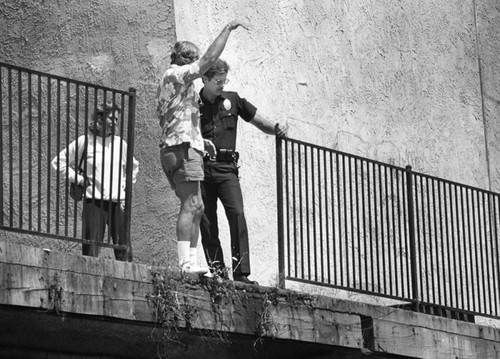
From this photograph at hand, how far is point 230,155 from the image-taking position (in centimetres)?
1280

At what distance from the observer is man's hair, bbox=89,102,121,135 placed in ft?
39.5

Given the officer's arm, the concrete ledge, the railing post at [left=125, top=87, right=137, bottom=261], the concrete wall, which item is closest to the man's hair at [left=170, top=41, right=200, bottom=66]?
the railing post at [left=125, top=87, right=137, bottom=261]

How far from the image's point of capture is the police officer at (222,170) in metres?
12.6

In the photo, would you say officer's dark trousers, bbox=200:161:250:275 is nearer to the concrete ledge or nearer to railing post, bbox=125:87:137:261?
the concrete ledge

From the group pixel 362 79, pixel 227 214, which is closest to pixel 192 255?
pixel 227 214

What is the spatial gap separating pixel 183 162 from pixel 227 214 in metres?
0.91

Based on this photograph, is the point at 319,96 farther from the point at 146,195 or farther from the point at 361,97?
the point at 146,195

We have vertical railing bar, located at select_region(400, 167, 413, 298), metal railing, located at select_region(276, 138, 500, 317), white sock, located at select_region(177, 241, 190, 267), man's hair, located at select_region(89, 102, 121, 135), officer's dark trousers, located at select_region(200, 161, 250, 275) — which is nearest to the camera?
white sock, located at select_region(177, 241, 190, 267)

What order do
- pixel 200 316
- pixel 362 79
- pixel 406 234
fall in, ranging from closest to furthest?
pixel 200 316, pixel 406 234, pixel 362 79

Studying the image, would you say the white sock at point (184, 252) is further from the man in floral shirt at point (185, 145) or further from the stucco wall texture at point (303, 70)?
the stucco wall texture at point (303, 70)

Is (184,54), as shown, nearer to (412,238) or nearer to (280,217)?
(280,217)

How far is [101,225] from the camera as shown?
481 inches

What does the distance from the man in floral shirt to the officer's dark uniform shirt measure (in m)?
0.73

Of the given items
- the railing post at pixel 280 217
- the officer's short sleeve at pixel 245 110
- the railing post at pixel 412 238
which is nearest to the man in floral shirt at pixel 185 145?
the officer's short sleeve at pixel 245 110
